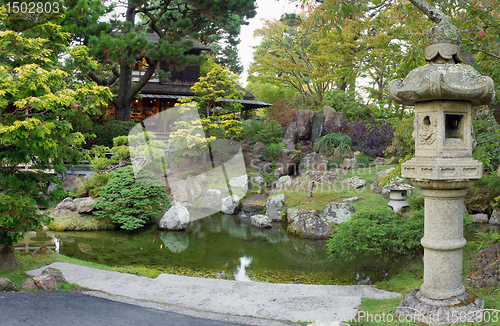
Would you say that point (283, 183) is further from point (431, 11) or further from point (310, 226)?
point (431, 11)

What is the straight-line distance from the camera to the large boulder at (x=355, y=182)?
12.6m

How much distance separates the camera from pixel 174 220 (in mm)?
10734

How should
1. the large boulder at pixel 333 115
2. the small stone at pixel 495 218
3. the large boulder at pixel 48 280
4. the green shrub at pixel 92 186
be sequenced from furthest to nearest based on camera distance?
the large boulder at pixel 333 115, the green shrub at pixel 92 186, the small stone at pixel 495 218, the large boulder at pixel 48 280

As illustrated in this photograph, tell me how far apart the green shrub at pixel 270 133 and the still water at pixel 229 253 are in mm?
6782

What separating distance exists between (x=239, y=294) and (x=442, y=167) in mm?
3194

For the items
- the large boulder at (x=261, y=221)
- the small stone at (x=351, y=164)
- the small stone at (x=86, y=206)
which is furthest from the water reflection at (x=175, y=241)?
the small stone at (x=351, y=164)

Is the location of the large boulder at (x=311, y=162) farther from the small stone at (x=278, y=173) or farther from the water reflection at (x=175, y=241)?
the water reflection at (x=175, y=241)

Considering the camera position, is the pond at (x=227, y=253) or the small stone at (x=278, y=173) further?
the small stone at (x=278, y=173)

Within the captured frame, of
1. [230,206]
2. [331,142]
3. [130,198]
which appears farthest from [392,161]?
[130,198]

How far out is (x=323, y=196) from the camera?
11914 mm

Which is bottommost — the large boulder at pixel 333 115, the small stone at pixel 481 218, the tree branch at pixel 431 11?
the small stone at pixel 481 218

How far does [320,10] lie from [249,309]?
15.0ft

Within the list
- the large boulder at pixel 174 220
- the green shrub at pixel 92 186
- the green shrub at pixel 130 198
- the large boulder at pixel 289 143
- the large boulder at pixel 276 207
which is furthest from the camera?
the large boulder at pixel 289 143

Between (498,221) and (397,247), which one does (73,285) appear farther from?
(498,221)
